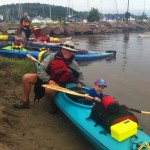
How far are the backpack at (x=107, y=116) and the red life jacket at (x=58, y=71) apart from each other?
1.44 metres

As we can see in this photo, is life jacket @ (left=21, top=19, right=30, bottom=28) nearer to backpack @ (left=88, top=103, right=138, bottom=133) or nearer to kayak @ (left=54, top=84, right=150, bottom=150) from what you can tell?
kayak @ (left=54, top=84, right=150, bottom=150)

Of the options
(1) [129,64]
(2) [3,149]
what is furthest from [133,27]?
(2) [3,149]

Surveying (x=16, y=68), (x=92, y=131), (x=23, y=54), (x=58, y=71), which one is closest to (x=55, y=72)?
(x=58, y=71)

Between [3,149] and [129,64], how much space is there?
10251 millimetres

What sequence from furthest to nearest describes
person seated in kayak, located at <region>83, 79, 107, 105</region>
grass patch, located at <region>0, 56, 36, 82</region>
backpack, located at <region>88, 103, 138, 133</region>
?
grass patch, located at <region>0, 56, 36, 82</region> < person seated in kayak, located at <region>83, 79, 107, 105</region> < backpack, located at <region>88, 103, 138, 133</region>

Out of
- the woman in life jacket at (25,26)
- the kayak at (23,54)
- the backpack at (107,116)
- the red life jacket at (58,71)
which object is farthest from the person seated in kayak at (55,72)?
the woman in life jacket at (25,26)

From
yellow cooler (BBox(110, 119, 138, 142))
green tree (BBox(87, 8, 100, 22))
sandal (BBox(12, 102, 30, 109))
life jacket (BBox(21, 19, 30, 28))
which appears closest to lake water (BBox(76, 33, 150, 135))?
yellow cooler (BBox(110, 119, 138, 142))

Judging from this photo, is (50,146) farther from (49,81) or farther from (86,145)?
(49,81)

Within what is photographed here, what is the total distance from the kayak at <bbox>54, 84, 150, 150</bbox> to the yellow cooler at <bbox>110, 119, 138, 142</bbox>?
0.07 m

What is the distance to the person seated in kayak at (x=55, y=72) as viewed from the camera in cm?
561

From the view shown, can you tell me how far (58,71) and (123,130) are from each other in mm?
2266

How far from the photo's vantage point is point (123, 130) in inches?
148

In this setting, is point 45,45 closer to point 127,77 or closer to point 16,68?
point 127,77

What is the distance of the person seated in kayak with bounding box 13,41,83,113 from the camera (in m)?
5.61
